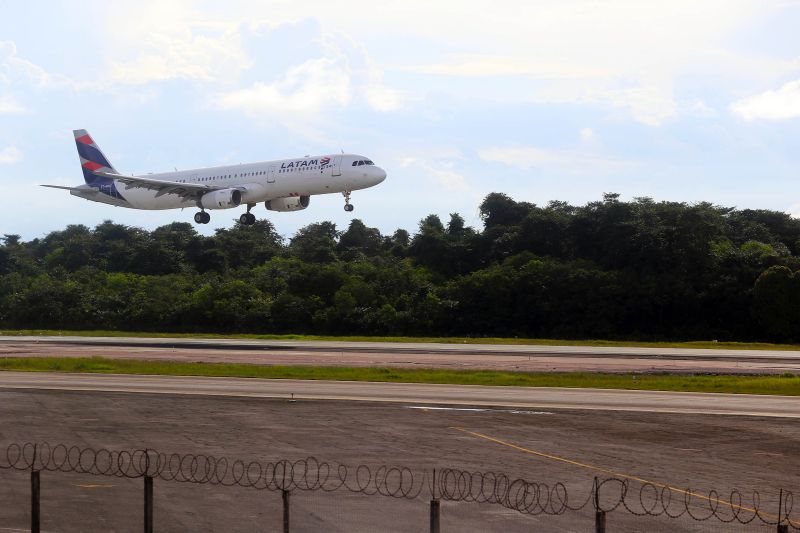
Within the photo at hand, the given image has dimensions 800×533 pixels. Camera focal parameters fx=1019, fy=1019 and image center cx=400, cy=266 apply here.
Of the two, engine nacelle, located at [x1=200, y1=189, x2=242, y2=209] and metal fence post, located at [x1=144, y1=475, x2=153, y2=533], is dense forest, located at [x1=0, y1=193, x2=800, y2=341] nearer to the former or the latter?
engine nacelle, located at [x1=200, y1=189, x2=242, y2=209]

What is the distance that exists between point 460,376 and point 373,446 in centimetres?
2117

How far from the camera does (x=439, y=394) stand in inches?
1564

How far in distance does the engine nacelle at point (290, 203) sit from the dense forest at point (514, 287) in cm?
2457

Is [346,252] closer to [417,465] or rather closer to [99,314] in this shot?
[99,314]

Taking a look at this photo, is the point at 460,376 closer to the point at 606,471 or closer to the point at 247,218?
the point at 606,471

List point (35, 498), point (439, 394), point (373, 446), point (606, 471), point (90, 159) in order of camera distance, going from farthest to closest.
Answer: point (90, 159) → point (439, 394) → point (373, 446) → point (606, 471) → point (35, 498)

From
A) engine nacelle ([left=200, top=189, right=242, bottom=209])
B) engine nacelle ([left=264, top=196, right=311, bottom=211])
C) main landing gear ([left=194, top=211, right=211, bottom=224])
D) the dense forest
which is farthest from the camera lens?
the dense forest

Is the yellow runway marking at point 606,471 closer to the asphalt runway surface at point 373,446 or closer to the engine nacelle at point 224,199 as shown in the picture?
the asphalt runway surface at point 373,446

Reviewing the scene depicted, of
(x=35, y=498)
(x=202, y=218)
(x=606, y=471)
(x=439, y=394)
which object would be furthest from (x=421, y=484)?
(x=202, y=218)

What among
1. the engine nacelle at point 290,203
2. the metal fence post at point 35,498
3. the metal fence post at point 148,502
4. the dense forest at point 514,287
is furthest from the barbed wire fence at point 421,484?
the dense forest at point 514,287

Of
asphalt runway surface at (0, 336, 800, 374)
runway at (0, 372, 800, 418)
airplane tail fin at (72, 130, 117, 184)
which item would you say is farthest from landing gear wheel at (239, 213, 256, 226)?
runway at (0, 372, 800, 418)

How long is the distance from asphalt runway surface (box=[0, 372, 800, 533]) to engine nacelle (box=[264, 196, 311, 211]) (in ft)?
118

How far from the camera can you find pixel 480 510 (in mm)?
19047

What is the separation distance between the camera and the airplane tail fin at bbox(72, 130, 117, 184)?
3565 inches
